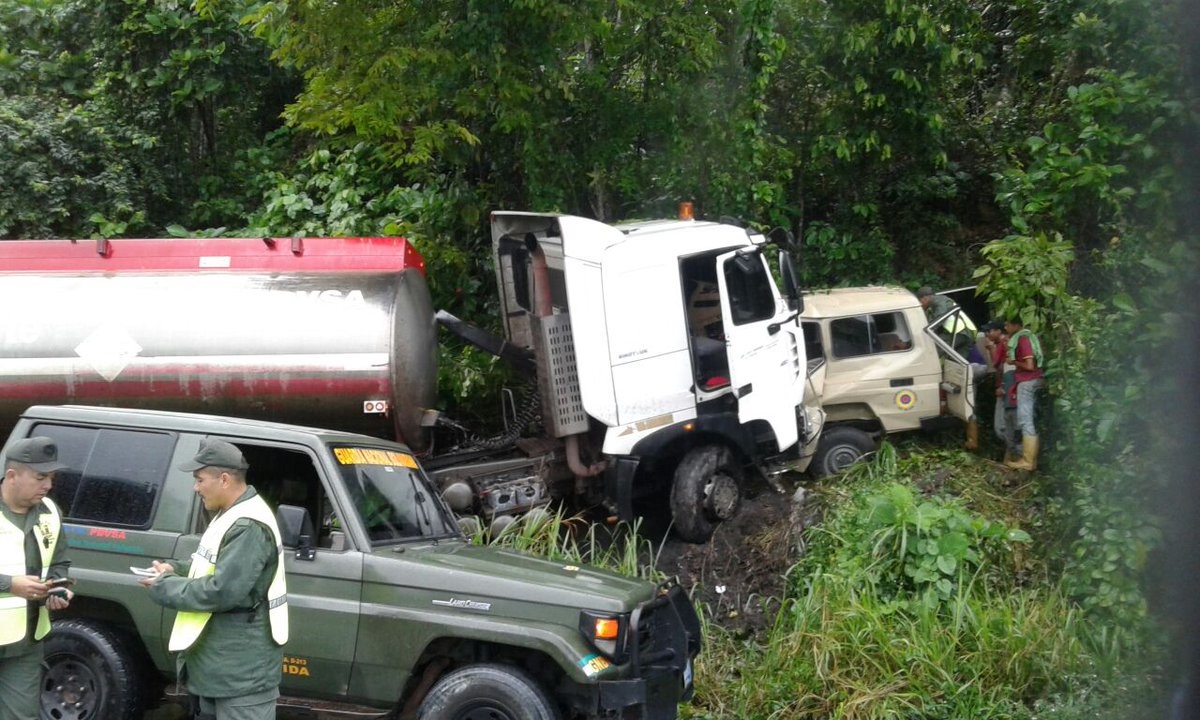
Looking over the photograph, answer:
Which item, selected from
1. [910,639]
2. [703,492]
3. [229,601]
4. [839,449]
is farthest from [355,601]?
[839,449]

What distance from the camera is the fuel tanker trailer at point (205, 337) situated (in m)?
8.98

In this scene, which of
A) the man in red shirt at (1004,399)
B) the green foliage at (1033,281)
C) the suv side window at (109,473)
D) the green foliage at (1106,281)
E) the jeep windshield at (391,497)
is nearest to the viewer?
the green foliage at (1106,281)

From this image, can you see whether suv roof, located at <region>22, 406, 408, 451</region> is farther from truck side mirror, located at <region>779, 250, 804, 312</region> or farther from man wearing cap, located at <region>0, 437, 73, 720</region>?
truck side mirror, located at <region>779, 250, 804, 312</region>

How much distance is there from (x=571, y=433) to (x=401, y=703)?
12.7 ft

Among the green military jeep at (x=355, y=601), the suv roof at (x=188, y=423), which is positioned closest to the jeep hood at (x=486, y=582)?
the green military jeep at (x=355, y=601)

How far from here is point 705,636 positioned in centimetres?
795

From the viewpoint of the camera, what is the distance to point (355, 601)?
5750mm

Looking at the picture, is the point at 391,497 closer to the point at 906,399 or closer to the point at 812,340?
the point at 812,340

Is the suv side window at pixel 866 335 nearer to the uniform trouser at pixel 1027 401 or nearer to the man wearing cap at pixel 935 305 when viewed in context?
the man wearing cap at pixel 935 305

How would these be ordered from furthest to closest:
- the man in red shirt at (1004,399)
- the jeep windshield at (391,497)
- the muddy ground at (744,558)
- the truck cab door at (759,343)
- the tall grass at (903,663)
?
the man in red shirt at (1004,399)
the truck cab door at (759,343)
the muddy ground at (744,558)
the tall grass at (903,663)
the jeep windshield at (391,497)

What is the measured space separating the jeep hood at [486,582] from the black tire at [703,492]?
395cm

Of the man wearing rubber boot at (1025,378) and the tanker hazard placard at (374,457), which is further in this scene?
the man wearing rubber boot at (1025,378)

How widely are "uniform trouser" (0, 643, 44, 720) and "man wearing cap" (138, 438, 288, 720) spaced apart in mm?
703

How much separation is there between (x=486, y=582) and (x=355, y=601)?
0.65m
